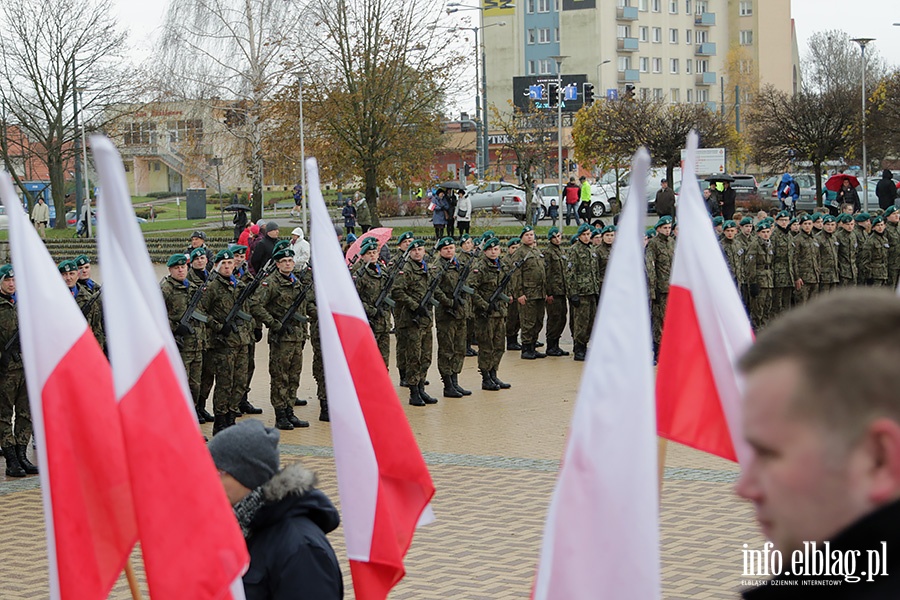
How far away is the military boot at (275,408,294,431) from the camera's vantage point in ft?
44.1

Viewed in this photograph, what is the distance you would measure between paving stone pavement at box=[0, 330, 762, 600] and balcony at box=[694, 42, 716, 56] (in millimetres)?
81945

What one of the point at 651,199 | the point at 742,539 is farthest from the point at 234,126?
the point at 742,539

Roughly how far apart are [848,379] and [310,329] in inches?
522

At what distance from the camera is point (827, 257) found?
65.8ft

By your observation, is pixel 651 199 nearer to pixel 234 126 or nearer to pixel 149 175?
pixel 234 126

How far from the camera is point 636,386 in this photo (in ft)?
9.31

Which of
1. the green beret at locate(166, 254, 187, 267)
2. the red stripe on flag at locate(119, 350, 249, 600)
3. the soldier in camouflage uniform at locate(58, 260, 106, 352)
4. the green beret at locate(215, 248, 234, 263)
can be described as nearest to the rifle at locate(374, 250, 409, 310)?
the green beret at locate(215, 248, 234, 263)

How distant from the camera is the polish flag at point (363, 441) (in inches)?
184

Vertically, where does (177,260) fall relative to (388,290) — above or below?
above

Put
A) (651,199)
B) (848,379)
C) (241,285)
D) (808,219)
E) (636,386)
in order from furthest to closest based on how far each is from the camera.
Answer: (651,199)
(808,219)
(241,285)
(636,386)
(848,379)

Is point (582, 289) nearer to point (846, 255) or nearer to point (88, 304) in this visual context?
point (846, 255)

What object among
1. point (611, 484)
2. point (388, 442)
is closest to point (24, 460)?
point (388, 442)

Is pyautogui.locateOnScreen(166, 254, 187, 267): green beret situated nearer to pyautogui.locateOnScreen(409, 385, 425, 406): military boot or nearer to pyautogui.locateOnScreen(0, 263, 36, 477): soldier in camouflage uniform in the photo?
pyautogui.locateOnScreen(0, 263, 36, 477): soldier in camouflage uniform

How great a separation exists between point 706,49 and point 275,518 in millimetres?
92920
